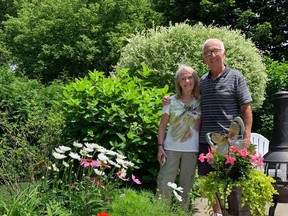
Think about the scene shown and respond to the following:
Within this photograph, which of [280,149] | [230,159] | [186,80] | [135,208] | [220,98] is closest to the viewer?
[230,159]

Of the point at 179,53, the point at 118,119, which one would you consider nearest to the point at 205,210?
the point at 118,119

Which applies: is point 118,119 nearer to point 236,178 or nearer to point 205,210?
point 205,210

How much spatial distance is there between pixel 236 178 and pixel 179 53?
5.37m

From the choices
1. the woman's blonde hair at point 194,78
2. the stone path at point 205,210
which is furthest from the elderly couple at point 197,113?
the stone path at point 205,210

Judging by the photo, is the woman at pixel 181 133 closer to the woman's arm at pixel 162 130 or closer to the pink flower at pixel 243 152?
the woman's arm at pixel 162 130

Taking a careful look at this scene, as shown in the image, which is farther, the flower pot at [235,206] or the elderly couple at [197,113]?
the elderly couple at [197,113]

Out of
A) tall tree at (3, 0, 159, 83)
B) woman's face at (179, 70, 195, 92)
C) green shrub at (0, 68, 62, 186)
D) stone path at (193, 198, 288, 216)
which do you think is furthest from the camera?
tall tree at (3, 0, 159, 83)

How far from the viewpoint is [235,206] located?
3.01 metres

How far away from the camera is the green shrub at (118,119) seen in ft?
14.1

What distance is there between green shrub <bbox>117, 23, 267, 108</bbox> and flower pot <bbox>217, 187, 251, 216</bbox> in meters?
4.90

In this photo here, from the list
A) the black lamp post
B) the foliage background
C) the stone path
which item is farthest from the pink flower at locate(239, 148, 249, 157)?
the stone path

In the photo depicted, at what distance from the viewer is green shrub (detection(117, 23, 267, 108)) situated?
806 cm

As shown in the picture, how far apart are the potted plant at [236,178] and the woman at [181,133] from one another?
69cm

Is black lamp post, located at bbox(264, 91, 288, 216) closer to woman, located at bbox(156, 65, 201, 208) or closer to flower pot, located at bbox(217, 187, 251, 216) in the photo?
woman, located at bbox(156, 65, 201, 208)
